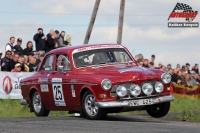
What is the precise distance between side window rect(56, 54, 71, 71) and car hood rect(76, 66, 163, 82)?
635 millimetres

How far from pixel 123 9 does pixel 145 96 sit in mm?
14400

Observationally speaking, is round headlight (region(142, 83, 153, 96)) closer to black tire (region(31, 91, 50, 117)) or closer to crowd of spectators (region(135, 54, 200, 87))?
black tire (region(31, 91, 50, 117))

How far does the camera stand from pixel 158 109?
15.3 meters

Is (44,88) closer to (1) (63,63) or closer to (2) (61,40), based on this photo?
(1) (63,63)

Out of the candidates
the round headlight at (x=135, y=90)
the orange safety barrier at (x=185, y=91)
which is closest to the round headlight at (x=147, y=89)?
the round headlight at (x=135, y=90)

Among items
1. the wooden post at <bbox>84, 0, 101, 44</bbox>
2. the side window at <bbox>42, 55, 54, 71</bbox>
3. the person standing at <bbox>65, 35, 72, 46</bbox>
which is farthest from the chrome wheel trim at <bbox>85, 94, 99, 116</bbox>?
the wooden post at <bbox>84, 0, 101, 44</bbox>

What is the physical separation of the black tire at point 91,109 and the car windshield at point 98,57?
3.66 feet

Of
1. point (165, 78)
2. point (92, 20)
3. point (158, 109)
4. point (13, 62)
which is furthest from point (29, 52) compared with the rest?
point (165, 78)

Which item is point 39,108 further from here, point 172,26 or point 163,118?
point 172,26

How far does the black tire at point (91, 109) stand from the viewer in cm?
1408

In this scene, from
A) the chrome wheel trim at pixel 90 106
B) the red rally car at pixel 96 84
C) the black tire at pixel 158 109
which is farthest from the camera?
the black tire at pixel 158 109

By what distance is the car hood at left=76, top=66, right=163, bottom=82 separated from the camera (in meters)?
14.0

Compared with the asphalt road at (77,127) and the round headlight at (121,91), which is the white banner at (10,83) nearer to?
the asphalt road at (77,127)

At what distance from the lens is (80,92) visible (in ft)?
47.6
